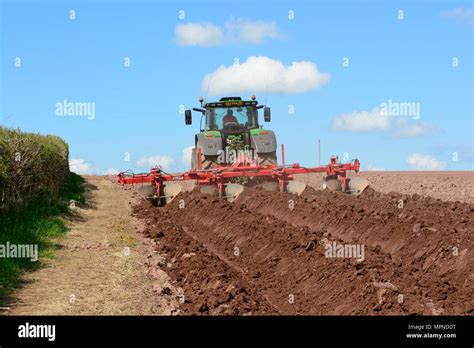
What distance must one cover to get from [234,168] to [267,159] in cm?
220

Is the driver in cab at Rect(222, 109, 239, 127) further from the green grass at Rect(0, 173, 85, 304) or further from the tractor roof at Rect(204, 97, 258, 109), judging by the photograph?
the green grass at Rect(0, 173, 85, 304)

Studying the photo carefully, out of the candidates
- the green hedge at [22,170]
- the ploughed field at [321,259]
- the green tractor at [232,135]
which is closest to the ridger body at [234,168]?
the green tractor at [232,135]

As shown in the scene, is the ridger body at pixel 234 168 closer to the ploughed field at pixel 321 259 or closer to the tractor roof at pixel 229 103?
the tractor roof at pixel 229 103

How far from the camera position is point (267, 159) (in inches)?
769

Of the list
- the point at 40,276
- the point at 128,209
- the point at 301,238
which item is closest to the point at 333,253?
the point at 301,238

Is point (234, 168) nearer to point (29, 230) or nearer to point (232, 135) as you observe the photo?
point (232, 135)

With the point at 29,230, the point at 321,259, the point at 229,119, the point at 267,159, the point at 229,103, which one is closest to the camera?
the point at 321,259

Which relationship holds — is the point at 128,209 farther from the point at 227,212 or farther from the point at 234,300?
the point at 234,300

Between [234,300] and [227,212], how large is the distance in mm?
7659

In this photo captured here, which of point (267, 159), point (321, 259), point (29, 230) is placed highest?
point (267, 159)

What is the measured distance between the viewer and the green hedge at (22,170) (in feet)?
45.6

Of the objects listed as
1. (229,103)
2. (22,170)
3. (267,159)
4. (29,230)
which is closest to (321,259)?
(29,230)

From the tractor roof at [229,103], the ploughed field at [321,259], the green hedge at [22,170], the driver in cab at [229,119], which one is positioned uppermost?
the tractor roof at [229,103]

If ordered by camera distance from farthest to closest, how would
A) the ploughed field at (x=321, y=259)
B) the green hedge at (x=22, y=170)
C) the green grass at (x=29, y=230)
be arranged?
the green hedge at (x=22, y=170)
the green grass at (x=29, y=230)
the ploughed field at (x=321, y=259)
